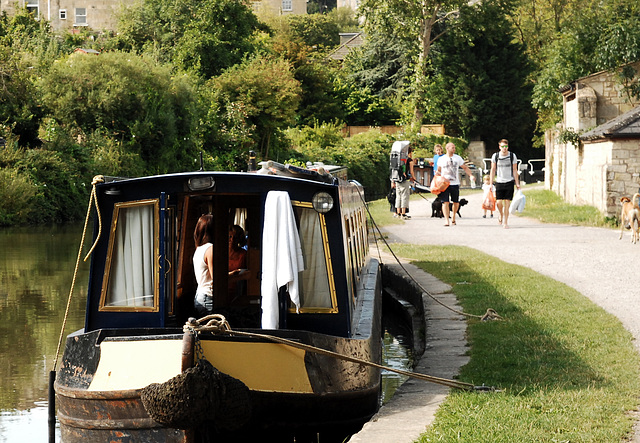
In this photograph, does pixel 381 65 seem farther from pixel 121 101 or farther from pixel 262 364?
pixel 262 364

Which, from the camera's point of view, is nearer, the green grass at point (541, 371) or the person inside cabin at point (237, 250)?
the green grass at point (541, 371)

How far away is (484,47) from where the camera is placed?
50.4m

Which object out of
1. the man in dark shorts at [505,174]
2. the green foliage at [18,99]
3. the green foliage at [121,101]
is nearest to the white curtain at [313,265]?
the man in dark shorts at [505,174]

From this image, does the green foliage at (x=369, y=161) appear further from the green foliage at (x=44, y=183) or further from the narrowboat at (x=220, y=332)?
the narrowboat at (x=220, y=332)

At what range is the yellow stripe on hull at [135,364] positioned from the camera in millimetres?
5855

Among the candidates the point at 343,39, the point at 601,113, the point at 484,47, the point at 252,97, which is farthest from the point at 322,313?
the point at 343,39

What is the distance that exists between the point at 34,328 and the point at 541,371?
6.99m

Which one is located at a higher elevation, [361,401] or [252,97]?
[252,97]

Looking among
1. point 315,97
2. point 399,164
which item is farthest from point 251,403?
point 315,97

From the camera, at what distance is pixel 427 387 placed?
6.79 meters

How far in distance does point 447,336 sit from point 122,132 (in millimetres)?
24120

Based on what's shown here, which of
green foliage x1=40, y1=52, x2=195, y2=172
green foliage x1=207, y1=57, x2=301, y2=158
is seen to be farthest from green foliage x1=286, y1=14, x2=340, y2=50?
green foliage x1=40, y1=52, x2=195, y2=172

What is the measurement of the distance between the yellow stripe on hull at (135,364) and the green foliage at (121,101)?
25111 mm

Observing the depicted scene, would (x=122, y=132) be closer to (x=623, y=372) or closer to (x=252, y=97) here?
(x=252, y=97)
